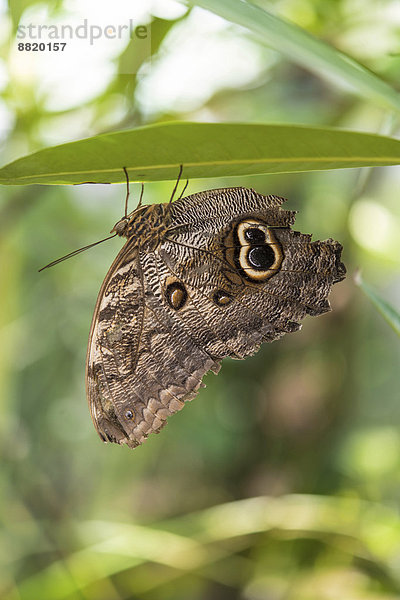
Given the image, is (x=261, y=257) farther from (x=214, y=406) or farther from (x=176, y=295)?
(x=214, y=406)

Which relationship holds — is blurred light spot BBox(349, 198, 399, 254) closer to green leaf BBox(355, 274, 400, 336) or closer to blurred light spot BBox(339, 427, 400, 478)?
blurred light spot BBox(339, 427, 400, 478)

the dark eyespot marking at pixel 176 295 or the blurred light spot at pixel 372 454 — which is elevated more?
the dark eyespot marking at pixel 176 295

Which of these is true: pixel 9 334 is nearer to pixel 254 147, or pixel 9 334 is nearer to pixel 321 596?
pixel 321 596

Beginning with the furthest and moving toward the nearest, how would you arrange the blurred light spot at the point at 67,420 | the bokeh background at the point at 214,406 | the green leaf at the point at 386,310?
the blurred light spot at the point at 67,420, the bokeh background at the point at 214,406, the green leaf at the point at 386,310

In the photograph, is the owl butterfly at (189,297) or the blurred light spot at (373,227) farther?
the blurred light spot at (373,227)

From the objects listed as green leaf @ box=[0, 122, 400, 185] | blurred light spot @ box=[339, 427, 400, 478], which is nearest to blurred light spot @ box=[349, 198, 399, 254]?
blurred light spot @ box=[339, 427, 400, 478]

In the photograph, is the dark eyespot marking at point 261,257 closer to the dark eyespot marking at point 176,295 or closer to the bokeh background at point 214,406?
the dark eyespot marking at point 176,295

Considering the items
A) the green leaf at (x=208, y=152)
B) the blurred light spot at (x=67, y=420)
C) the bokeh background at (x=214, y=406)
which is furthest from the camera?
the blurred light spot at (x=67, y=420)

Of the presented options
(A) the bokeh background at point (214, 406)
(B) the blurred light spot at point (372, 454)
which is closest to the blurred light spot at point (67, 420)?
(A) the bokeh background at point (214, 406)
